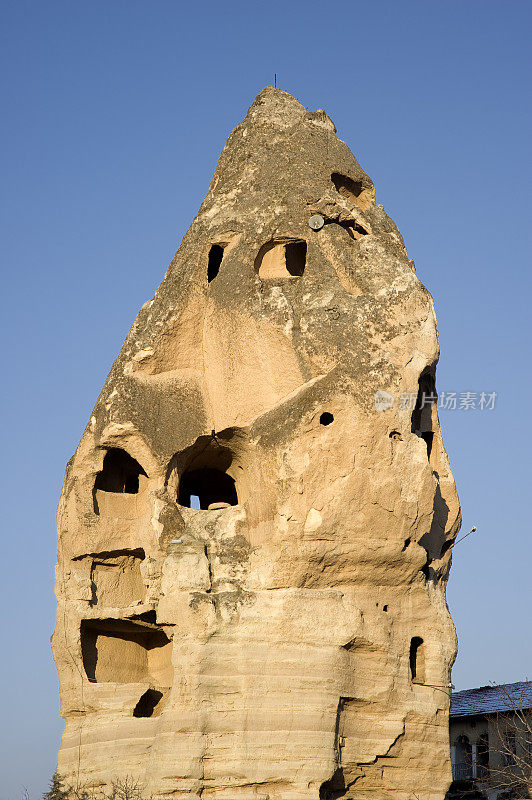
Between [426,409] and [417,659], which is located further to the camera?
[426,409]

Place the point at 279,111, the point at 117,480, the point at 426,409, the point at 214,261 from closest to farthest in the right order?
the point at 426,409 < the point at 117,480 < the point at 214,261 < the point at 279,111

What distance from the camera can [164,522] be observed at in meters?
19.2

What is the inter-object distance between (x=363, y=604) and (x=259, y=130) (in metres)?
8.44

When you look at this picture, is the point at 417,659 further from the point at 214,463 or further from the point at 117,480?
the point at 117,480

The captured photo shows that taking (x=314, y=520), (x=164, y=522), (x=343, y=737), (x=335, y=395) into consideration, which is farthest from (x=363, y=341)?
(x=343, y=737)

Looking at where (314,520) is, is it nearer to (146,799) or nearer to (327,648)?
(327,648)

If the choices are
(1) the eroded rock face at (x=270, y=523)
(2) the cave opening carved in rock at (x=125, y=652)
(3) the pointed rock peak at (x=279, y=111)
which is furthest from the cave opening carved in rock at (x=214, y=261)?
(2) the cave opening carved in rock at (x=125, y=652)

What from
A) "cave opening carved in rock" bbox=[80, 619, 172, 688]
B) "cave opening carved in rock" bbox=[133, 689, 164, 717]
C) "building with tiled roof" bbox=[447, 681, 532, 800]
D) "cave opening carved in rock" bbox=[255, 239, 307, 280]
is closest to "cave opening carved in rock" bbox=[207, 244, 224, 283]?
"cave opening carved in rock" bbox=[255, 239, 307, 280]

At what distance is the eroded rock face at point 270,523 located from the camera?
1769 cm

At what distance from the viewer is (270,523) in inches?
730

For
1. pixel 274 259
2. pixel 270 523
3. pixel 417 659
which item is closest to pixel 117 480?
pixel 270 523

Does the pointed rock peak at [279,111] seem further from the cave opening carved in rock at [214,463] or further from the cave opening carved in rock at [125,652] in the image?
the cave opening carved in rock at [125,652]

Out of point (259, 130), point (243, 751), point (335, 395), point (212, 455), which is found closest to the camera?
point (243, 751)

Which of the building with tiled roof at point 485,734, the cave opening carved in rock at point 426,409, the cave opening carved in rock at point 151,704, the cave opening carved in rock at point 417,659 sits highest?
the cave opening carved in rock at point 426,409
